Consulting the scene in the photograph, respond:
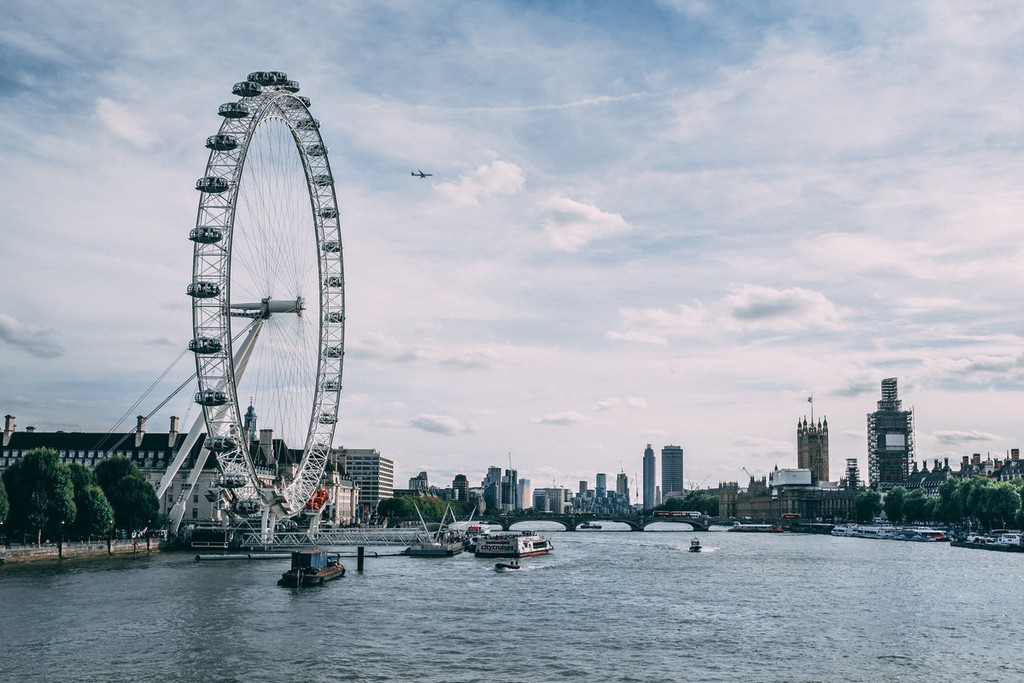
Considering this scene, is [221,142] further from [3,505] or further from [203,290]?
[3,505]

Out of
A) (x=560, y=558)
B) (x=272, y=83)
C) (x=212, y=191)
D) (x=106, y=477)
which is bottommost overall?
(x=560, y=558)

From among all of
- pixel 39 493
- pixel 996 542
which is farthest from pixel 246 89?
pixel 996 542

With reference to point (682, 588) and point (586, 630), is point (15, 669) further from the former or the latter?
point (682, 588)

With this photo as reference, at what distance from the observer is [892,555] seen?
142 metres

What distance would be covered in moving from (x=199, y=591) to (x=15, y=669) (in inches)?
1247

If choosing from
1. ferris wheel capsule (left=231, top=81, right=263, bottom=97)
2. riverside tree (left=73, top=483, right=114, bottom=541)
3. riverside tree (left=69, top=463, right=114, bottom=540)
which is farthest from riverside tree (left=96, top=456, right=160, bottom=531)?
ferris wheel capsule (left=231, top=81, right=263, bottom=97)

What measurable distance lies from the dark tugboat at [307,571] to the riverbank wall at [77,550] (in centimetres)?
2625

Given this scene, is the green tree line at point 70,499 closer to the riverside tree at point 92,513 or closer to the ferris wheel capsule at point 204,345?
the riverside tree at point 92,513

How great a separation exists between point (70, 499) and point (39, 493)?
3.53 metres

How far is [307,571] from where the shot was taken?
8825 centimetres

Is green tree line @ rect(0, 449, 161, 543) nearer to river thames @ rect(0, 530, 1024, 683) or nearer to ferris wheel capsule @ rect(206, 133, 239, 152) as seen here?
river thames @ rect(0, 530, 1024, 683)

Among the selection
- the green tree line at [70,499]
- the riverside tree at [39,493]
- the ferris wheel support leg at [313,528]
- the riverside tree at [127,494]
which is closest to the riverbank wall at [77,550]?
the green tree line at [70,499]

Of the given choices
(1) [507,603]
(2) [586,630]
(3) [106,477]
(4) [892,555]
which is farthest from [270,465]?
(2) [586,630]

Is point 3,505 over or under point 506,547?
over
